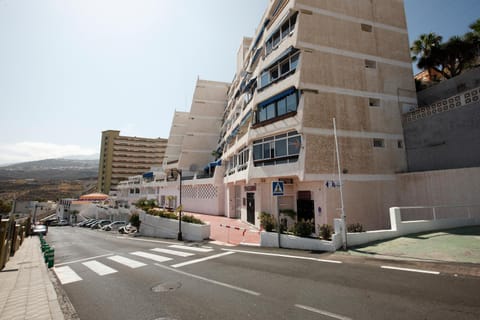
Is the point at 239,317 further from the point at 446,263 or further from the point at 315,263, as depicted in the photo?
the point at 446,263

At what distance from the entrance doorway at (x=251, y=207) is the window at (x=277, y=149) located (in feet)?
15.7

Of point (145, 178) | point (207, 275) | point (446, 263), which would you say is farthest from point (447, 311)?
point (145, 178)

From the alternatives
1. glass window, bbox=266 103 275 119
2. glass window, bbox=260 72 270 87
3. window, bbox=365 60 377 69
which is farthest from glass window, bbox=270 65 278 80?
window, bbox=365 60 377 69

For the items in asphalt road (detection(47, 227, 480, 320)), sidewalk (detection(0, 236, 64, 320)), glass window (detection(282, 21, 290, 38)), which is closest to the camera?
asphalt road (detection(47, 227, 480, 320))

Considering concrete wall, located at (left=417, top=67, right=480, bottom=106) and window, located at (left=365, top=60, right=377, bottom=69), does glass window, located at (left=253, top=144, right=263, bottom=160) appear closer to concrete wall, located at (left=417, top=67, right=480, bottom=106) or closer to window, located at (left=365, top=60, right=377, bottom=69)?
window, located at (left=365, top=60, right=377, bottom=69)

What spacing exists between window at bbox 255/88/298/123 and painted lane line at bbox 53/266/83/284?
15834mm

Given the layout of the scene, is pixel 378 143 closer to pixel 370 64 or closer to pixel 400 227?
pixel 370 64

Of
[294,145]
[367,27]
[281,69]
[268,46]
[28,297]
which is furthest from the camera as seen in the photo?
[268,46]

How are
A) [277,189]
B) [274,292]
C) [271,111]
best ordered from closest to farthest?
[274,292], [277,189], [271,111]

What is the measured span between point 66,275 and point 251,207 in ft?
51.6

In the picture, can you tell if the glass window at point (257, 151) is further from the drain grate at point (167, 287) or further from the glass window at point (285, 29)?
the drain grate at point (167, 287)

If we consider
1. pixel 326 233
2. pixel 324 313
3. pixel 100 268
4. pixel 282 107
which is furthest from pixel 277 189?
pixel 100 268

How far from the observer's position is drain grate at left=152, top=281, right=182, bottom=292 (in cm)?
691

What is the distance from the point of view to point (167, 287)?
7.12 metres
